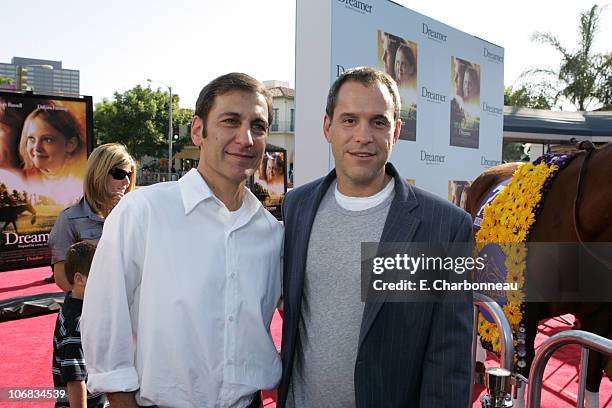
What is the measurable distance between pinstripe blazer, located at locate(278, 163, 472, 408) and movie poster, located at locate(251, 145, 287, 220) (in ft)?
32.4

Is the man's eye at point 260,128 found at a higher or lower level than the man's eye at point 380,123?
lower

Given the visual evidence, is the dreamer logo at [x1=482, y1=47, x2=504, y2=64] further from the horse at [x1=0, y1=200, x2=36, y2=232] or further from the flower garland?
the horse at [x1=0, y1=200, x2=36, y2=232]

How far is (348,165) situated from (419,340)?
71 cm

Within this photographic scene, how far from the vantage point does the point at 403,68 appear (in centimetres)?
578

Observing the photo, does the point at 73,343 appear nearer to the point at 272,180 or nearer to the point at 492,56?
the point at 492,56

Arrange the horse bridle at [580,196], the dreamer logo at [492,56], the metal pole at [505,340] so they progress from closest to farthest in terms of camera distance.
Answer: the metal pole at [505,340] → the horse bridle at [580,196] → the dreamer logo at [492,56]

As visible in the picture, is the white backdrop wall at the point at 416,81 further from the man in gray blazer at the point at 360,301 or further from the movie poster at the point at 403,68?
the man in gray blazer at the point at 360,301

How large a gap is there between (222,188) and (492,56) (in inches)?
279

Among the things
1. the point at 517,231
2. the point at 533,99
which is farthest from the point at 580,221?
Result: the point at 533,99

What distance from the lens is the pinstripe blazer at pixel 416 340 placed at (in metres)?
1.72

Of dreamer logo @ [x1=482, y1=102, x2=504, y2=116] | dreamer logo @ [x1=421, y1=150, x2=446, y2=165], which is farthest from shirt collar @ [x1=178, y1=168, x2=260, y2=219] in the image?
dreamer logo @ [x1=482, y1=102, x2=504, y2=116]

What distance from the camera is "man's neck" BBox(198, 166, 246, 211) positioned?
5.94ft

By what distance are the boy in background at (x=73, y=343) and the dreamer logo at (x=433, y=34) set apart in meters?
4.94

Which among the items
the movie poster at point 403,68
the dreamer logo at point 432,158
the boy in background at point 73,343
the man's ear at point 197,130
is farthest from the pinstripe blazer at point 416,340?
the dreamer logo at point 432,158
